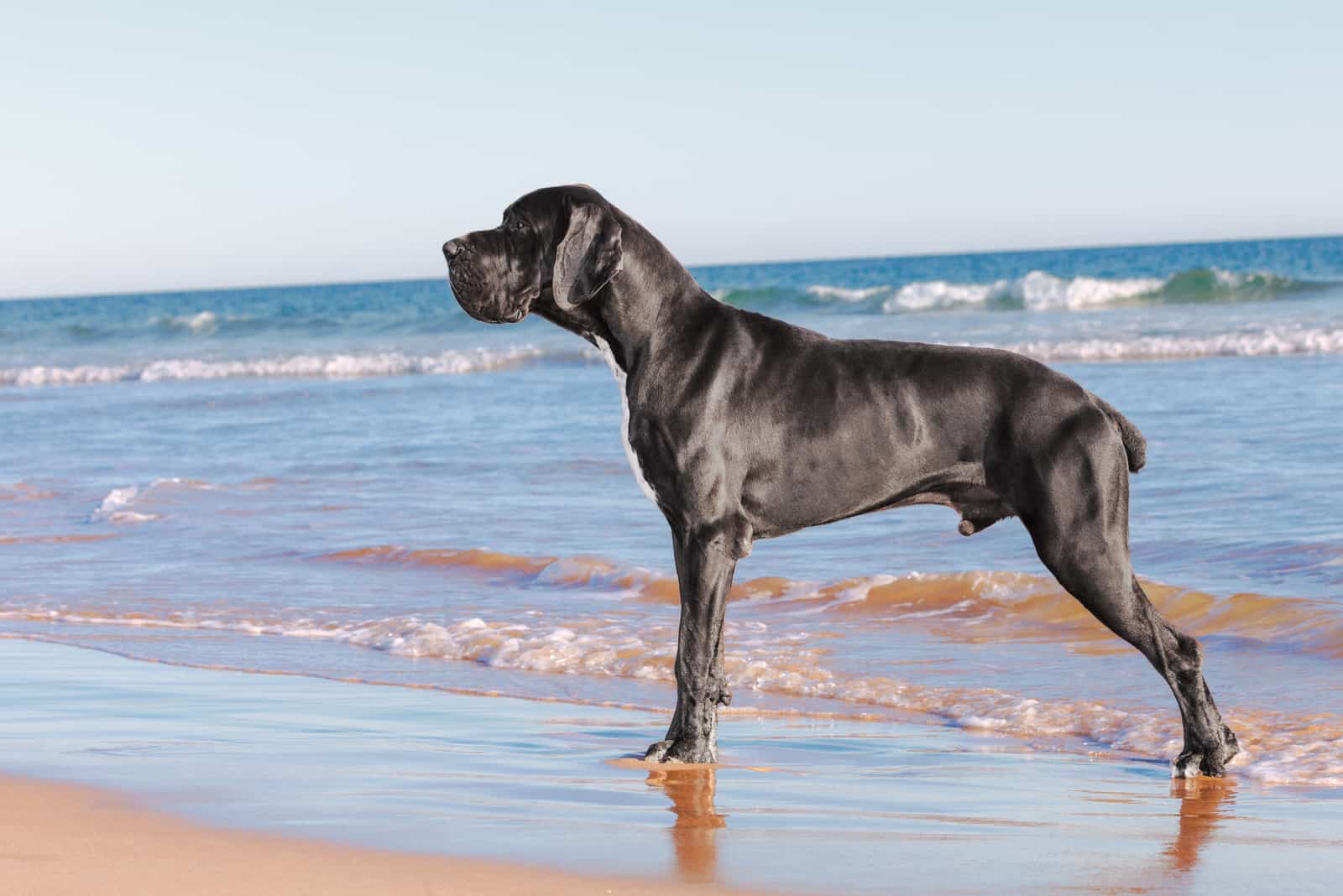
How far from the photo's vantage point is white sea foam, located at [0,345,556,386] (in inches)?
1054

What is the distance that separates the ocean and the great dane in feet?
2.09

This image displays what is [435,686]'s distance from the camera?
590cm

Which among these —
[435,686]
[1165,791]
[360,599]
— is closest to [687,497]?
[1165,791]

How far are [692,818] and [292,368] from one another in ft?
84.8

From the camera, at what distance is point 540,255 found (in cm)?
449

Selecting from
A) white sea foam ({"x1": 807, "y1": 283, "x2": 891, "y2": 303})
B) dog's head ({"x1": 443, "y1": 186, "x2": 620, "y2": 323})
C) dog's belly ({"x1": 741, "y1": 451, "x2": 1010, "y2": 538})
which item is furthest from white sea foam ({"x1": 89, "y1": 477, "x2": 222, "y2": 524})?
white sea foam ({"x1": 807, "y1": 283, "x2": 891, "y2": 303})

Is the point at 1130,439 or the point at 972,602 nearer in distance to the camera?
the point at 1130,439

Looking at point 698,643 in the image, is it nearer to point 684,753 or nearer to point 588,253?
point 684,753

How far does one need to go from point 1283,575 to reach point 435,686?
13.2 ft

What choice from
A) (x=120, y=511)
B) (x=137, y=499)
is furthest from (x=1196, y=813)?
(x=137, y=499)

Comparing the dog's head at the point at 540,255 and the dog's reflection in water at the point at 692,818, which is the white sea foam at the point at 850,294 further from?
the dog's reflection in water at the point at 692,818

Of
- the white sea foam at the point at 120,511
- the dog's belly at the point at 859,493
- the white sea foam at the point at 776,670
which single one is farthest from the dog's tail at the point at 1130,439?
the white sea foam at the point at 120,511

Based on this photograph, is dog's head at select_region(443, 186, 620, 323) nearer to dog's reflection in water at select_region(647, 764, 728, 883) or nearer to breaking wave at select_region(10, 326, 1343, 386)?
dog's reflection in water at select_region(647, 764, 728, 883)

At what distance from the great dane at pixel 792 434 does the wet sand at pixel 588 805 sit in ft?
1.32
